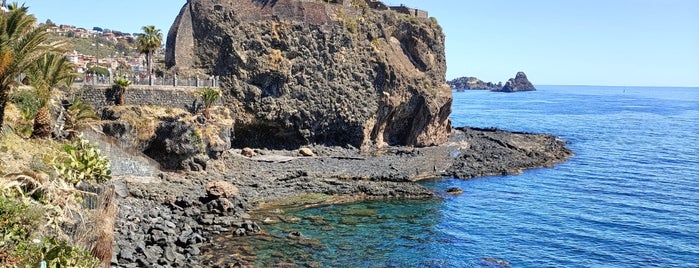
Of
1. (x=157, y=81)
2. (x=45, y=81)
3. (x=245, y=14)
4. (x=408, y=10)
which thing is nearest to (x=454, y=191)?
(x=157, y=81)

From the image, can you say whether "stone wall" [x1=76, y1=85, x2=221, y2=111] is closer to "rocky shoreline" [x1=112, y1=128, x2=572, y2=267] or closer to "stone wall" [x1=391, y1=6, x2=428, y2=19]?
"rocky shoreline" [x1=112, y1=128, x2=572, y2=267]

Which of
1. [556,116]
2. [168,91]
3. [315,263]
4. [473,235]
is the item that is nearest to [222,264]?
[315,263]

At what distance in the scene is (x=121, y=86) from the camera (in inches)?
1519

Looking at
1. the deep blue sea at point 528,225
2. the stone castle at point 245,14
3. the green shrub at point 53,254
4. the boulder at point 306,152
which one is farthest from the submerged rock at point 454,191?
the green shrub at point 53,254

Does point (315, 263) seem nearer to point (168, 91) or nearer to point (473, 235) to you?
point (473, 235)

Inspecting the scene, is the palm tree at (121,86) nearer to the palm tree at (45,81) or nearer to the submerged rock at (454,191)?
the palm tree at (45,81)

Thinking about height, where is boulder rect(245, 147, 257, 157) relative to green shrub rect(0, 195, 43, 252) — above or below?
below

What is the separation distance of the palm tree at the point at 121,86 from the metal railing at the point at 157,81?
0.73 meters

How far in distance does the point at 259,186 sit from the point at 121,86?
11950 millimetres

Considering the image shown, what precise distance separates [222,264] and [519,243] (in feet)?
55.8

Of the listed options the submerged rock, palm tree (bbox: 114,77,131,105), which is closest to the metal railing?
palm tree (bbox: 114,77,131,105)

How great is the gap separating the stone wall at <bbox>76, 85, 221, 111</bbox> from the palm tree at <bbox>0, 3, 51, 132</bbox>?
18.4 m

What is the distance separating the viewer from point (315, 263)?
26.2 m

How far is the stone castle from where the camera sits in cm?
4831
